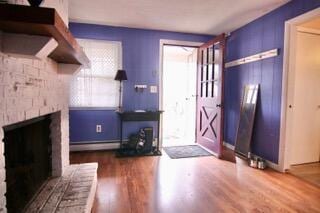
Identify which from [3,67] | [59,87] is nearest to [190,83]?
[59,87]

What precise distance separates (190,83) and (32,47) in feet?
14.5

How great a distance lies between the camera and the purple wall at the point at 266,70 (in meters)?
2.86

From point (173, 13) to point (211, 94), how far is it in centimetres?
161

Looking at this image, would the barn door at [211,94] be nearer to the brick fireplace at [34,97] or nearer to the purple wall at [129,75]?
the purple wall at [129,75]

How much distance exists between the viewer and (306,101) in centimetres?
312

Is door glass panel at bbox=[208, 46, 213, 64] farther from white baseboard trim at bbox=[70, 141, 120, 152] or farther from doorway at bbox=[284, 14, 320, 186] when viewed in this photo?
white baseboard trim at bbox=[70, 141, 120, 152]

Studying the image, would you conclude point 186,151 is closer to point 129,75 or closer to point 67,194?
point 129,75

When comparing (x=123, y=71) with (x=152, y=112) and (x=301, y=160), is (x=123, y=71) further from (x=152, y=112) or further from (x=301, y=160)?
(x=301, y=160)

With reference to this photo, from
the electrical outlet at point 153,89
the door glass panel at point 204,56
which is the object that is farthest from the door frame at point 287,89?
the electrical outlet at point 153,89

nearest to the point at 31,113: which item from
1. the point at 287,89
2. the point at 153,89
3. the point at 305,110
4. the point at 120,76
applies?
the point at 120,76

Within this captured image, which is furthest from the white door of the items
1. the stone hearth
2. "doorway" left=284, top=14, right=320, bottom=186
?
the stone hearth

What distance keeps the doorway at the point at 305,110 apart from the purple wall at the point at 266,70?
0.70 feet

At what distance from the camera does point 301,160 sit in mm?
3184

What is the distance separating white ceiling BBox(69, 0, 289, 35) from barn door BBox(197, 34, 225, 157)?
37 centimetres
